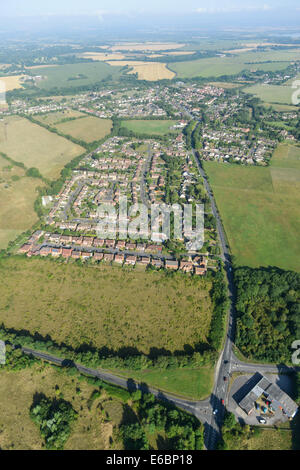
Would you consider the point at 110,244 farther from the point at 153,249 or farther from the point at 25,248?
the point at 25,248

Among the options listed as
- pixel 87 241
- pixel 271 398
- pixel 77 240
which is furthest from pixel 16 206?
pixel 271 398

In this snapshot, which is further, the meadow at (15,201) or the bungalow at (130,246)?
the meadow at (15,201)

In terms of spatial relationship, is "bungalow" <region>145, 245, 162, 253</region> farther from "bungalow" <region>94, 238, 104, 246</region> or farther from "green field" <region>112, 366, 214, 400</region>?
"green field" <region>112, 366, 214, 400</region>

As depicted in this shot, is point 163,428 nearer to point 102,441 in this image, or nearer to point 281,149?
point 102,441

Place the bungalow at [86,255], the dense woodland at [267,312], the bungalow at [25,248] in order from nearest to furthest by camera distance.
Result: 1. the dense woodland at [267,312]
2. the bungalow at [86,255]
3. the bungalow at [25,248]

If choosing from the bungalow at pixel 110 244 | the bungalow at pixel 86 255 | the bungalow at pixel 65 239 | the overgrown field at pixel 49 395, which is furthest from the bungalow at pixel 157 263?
the overgrown field at pixel 49 395

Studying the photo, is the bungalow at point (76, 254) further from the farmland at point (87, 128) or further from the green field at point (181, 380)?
the farmland at point (87, 128)
